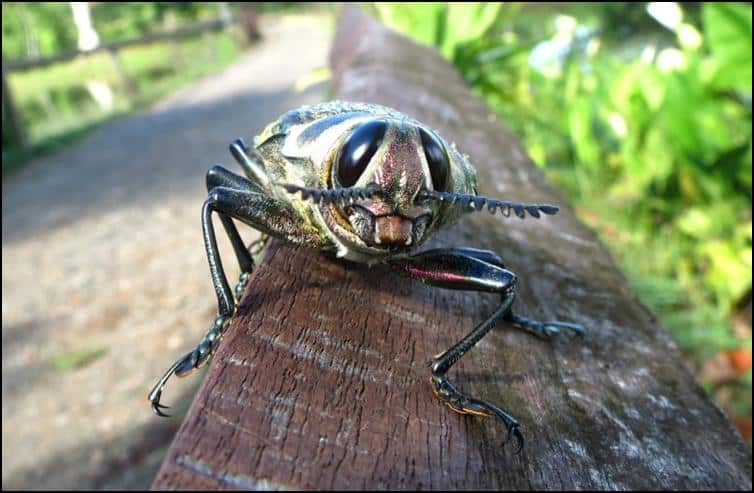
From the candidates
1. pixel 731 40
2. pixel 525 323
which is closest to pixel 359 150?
pixel 525 323

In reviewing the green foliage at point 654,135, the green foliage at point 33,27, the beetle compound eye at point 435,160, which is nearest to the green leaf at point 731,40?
the green foliage at point 654,135

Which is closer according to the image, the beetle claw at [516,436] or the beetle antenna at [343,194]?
the beetle claw at [516,436]

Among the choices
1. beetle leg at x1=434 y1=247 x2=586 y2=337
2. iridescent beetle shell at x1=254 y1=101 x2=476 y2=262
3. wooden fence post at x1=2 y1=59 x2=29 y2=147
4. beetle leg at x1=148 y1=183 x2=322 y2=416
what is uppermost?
iridescent beetle shell at x1=254 y1=101 x2=476 y2=262

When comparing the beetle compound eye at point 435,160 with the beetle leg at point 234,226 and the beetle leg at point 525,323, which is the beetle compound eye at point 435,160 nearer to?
the beetle leg at point 525,323

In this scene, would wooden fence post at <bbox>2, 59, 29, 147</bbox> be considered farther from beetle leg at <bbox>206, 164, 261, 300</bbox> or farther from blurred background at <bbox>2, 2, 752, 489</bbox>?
beetle leg at <bbox>206, 164, 261, 300</bbox>

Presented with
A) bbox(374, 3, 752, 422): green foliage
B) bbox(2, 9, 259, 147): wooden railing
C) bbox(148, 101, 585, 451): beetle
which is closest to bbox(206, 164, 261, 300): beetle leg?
bbox(148, 101, 585, 451): beetle

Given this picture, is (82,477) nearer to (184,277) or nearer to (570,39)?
(184,277)

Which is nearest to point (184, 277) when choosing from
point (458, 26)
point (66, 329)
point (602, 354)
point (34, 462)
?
point (66, 329)
